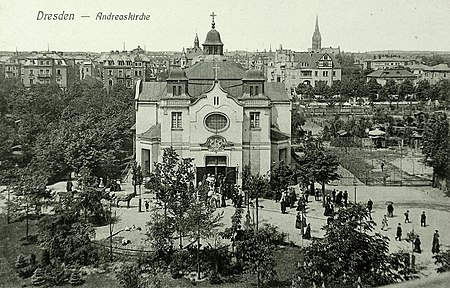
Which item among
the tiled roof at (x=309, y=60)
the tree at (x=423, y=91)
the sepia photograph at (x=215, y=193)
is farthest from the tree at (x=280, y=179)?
the tiled roof at (x=309, y=60)

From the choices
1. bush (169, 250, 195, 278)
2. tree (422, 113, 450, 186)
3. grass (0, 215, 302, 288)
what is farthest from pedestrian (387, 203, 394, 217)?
bush (169, 250, 195, 278)

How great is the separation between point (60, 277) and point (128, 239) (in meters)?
4.59

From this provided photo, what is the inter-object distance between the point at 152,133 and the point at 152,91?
15.2 feet

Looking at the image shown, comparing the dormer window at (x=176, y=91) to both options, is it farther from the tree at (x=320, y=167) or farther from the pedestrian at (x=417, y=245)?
the pedestrian at (x=417, y=245)

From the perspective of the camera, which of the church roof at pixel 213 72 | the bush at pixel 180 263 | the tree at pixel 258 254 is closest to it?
the tree at pixel 258 254

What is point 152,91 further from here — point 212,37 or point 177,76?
point 212,37

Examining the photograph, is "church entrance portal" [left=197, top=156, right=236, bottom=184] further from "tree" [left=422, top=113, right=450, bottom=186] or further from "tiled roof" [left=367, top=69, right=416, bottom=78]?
"tiled roof" [left=367, top=69, right=416, bottom=78]

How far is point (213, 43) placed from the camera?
46.5m

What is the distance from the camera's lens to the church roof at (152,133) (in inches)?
1495

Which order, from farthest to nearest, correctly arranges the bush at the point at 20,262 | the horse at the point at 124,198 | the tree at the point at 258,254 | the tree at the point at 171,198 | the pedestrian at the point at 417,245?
the horse at the point at 124,198 < the pedestrian at the point at 417,245 < the tree at the point at 171,198 < the bush at the point at 20,262 < the tree at the point at 258,254

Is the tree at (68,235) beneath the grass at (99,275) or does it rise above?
above

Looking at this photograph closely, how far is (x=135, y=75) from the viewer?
95.4 m

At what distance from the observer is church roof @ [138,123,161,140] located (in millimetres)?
37969

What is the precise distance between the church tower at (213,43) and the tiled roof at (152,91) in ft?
21.9
